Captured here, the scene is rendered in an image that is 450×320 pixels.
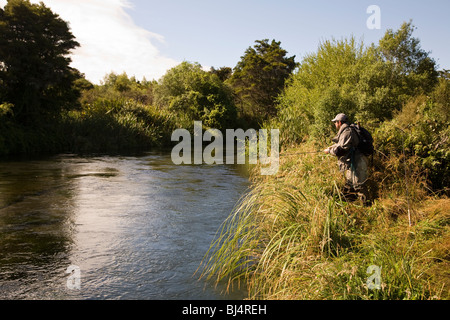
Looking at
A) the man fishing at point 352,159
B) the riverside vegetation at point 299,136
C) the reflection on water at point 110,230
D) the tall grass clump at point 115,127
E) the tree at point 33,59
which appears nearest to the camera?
the riverside vegetation at point 299,136

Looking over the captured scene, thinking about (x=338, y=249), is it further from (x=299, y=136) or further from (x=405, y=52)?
(x=405, y=52)

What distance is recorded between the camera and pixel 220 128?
36469 millimetres

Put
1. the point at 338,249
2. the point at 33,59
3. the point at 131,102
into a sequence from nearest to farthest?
the point at 338,249
the point at 33,59
the point at 131,102

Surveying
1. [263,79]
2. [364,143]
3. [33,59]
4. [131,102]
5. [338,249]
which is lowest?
[338,249]

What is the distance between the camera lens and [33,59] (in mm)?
20781

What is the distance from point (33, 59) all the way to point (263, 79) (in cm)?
3061

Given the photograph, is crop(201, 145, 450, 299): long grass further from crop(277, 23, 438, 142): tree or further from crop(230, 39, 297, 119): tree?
crop(230, 39, 297, 119): tree

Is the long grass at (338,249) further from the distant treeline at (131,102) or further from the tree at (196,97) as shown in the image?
the tree at (196,97)

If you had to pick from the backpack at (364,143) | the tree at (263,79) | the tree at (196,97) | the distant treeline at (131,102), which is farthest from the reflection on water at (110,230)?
the tree at (263,79)

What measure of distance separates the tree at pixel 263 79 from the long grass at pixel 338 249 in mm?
39956

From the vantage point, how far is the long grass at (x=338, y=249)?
3.79 metres

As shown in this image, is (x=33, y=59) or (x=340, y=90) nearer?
(x=340, y=90)

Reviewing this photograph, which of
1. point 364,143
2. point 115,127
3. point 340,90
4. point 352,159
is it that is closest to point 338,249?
point 352,159
